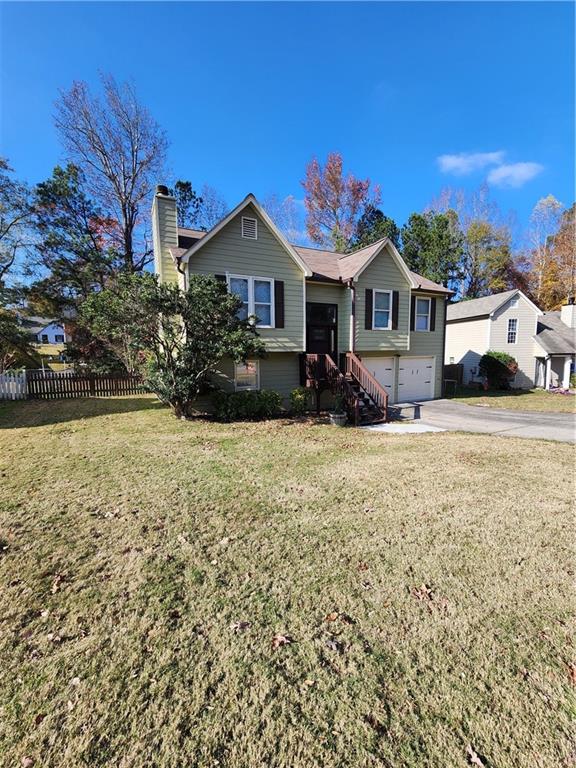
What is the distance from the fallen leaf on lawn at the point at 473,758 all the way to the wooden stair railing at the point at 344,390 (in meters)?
9.33

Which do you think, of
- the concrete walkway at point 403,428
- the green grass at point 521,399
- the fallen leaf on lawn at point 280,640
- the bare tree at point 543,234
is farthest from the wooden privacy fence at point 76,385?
the bare tree at point 543,234

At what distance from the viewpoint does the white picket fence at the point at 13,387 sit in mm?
13828

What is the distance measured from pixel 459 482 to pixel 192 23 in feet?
44.8

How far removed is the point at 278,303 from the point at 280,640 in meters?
10.7

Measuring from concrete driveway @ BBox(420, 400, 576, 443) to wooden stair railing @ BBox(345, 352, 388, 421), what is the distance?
1719mm

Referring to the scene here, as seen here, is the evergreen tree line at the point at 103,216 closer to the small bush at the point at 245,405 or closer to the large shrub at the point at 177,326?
the large shrub at the point at 177,326

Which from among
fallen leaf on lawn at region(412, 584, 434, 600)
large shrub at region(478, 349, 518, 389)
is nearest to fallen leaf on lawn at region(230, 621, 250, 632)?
fallen leaf on lawn at region(412, 584, 434, 600)

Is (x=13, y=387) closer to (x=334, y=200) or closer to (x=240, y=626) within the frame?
(x=240, y=626)

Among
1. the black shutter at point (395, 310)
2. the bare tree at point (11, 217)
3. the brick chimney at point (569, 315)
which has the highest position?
the bare tree at point (11, 217)

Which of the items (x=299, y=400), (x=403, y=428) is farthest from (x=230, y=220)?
(x=403, y=428)

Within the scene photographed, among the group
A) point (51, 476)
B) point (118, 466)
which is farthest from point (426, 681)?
point (51, 476)

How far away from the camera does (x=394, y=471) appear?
665 cm

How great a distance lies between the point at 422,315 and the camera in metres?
16.8

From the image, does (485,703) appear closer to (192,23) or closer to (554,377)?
(192,23)
